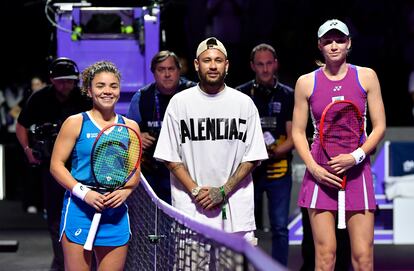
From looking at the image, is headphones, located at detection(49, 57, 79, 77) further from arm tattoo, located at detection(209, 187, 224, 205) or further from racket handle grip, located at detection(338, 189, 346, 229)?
racket handle grip, located at detection(338, 189, 346, 229)

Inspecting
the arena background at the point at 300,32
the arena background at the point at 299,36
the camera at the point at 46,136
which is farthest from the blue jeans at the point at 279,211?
the arena background at the point at 300,32

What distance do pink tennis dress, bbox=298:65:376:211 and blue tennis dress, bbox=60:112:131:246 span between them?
47.0 inches

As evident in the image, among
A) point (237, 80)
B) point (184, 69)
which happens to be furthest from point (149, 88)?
point (237, 80)

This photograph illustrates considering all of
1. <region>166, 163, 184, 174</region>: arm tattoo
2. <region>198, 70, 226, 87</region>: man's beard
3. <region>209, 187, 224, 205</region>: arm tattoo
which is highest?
<region>198, 70, 226, 87</region>: man's beard

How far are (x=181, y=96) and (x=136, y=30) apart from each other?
254 centimetres

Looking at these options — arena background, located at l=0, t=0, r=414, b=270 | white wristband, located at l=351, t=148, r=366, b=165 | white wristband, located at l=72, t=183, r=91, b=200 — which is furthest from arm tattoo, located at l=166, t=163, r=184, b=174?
arena background, located at l=0, t=0, r=414, b=270

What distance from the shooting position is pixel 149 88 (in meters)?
7.59

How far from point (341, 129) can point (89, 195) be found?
5.28 ft

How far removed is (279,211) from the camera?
318 inches

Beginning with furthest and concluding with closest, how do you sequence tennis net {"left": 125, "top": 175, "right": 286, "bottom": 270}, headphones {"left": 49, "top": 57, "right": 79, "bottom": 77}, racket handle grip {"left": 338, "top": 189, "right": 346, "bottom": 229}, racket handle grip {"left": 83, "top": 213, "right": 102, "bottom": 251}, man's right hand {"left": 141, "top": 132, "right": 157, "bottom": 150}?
headphones {"left": 49, "top": 57, "right": 79, "bottom": 77} < man's right hand {"left": 141, "top": 132, "right": 157, "bottom": 150} < racket handle grip {"left": 338, "top": 189, "right": 346, "bottom": 229} < racket handle grip {"left": 83, "top": 213, "right": 102, "bottom": 251} < tennis net {"left": 125, "top": 175, "right": 286, "bottom": 270}

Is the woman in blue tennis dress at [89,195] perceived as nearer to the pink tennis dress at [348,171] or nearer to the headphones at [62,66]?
the pink tennis dress at [348,171]

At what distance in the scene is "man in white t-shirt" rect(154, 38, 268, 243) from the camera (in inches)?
241

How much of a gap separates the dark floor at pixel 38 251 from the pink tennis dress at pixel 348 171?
2.57 m

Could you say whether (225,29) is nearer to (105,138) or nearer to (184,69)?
(184,69)
